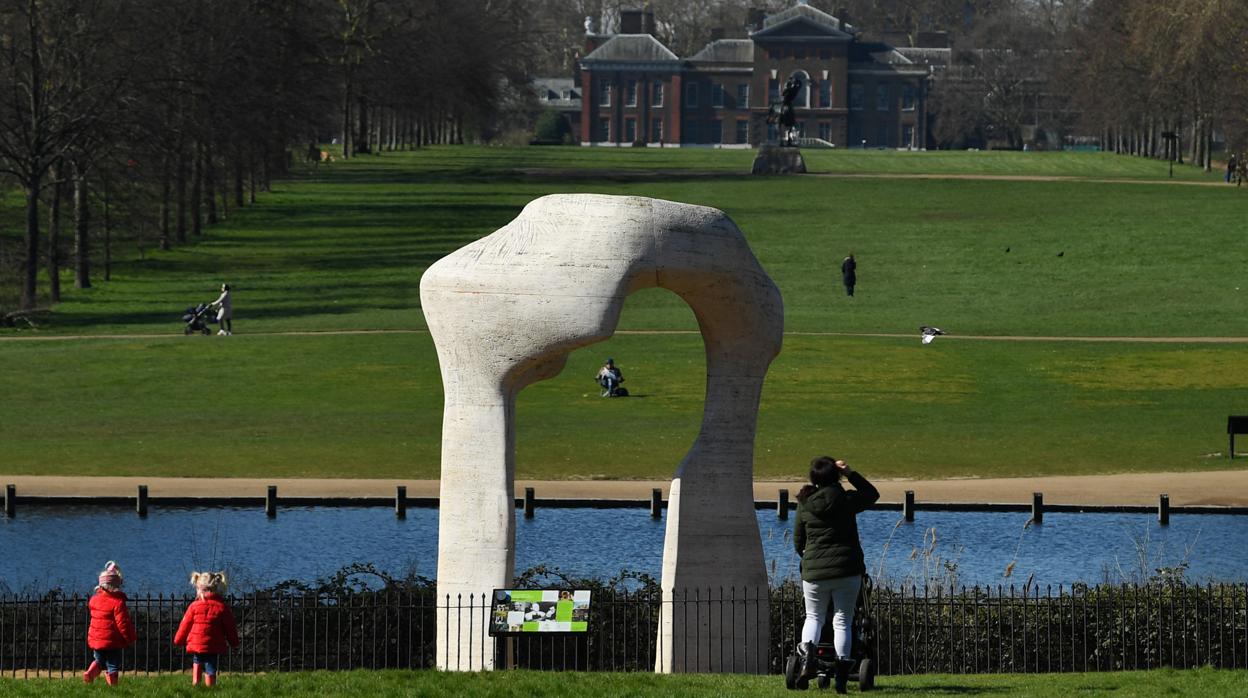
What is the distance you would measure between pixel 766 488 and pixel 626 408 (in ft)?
34.9

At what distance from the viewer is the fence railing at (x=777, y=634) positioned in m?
21.2

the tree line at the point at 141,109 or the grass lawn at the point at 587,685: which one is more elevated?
the tree line at the point at 141,109

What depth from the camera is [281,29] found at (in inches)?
3489

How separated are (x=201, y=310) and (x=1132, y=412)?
87.2ft

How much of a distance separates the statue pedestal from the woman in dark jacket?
100700mm

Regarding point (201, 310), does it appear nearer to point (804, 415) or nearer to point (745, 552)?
point (804, 415)

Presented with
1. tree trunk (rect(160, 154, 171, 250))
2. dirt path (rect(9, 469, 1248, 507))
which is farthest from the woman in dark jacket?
tree trunk (rect(160, 154, 171, 250))

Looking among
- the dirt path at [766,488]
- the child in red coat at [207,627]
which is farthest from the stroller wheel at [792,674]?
the dirt path at [766,488]

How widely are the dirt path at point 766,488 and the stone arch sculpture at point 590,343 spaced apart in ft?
40.7

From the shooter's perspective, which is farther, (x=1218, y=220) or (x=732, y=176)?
(x=732, y=176)

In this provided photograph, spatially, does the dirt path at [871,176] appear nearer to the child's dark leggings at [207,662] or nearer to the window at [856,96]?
the window at [856,96]

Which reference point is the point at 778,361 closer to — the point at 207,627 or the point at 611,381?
the point at 611,381

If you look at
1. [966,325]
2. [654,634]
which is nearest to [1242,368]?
[966,325]

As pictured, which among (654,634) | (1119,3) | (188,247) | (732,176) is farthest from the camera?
(1119,3)
